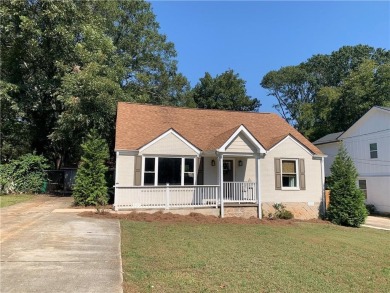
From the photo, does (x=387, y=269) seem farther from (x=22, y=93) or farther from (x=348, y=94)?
(x=348, y=94)

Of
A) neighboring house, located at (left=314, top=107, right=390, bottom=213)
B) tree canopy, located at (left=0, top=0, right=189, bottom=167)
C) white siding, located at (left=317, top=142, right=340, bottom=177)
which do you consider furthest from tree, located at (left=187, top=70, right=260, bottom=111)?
neighboring house, located at (left=314, top=107, right=390, bottom=213)

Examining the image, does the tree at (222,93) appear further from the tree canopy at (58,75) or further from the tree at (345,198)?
the tree at (345,198)

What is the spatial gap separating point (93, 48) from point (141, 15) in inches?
418

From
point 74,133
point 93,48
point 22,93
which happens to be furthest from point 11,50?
point 74,133

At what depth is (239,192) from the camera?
15719 mm

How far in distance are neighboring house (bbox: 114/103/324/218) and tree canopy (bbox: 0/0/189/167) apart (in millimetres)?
3733

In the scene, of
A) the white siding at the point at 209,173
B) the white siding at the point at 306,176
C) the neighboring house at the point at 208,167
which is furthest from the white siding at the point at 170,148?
the white siding at the point at 306,176

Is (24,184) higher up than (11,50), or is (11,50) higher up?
(11,50)

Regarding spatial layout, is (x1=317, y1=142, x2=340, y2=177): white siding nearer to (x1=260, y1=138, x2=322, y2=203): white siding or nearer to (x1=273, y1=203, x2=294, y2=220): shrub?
(x1=260, y1=138, x2=322, y2=203): white siding

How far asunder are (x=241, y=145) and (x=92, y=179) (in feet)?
23.4

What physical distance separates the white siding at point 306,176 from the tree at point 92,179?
789 centimetres

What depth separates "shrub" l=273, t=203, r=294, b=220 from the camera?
15984 millimetres

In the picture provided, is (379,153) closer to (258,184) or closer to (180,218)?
(258,184)

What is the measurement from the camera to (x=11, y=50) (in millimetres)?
23406
